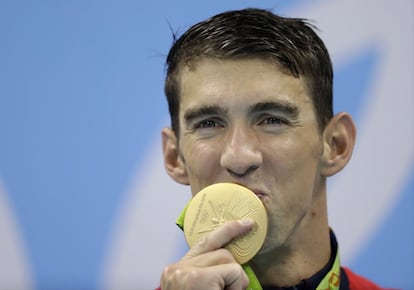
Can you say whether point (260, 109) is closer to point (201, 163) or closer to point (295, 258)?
point (201, 163)

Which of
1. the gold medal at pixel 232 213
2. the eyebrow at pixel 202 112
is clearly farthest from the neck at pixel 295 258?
the eyebrow at pixel 202 112

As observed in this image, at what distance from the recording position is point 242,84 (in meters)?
1.67

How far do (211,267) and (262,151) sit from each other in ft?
1.01

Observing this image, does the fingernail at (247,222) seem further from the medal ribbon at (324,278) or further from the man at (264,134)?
the medal ribbon at (324,278)

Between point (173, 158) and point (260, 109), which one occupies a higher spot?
point (260, 109)

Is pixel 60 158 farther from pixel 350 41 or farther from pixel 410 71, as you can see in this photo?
pixel 410 71

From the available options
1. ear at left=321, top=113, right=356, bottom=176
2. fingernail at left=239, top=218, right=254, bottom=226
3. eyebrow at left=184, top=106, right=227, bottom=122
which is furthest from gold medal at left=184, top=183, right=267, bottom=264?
ear at left=321, top=113, right=356, bottom=176

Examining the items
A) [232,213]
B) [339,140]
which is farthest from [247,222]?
[339,140]

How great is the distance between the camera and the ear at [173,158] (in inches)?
74.2

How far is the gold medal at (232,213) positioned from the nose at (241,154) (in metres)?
0.04

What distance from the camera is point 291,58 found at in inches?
67.6

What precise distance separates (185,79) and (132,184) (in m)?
0.61

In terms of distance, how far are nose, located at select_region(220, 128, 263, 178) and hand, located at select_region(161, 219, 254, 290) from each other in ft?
0.41

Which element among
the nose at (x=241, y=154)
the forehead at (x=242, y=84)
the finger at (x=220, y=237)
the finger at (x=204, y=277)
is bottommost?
the finger at (x=204, y=277)
